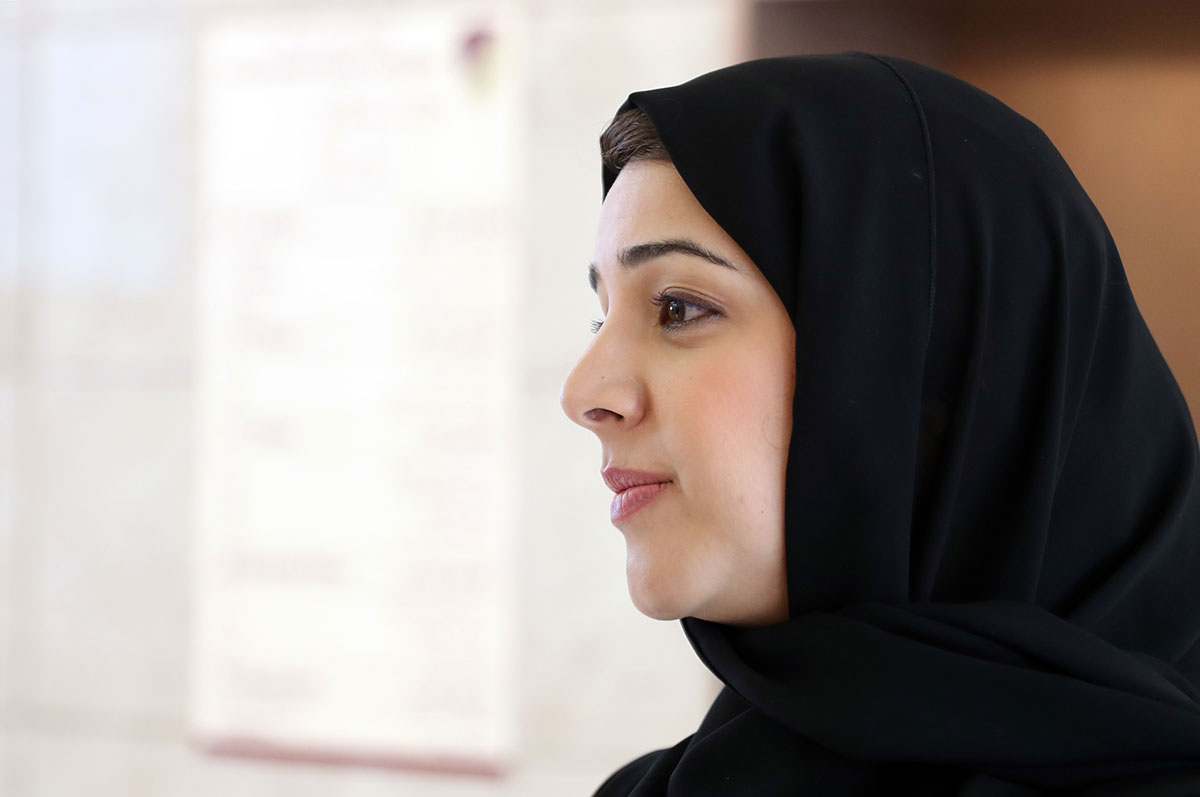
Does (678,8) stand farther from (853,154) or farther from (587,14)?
(853,154)

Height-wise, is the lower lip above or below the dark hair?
below

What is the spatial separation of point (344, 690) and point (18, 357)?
957mm

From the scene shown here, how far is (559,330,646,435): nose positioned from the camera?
34.3 inches

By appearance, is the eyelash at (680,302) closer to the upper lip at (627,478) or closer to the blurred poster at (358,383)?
the upper lip at (627,478)

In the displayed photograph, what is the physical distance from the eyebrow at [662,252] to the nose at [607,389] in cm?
6

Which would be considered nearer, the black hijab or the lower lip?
the black hijab

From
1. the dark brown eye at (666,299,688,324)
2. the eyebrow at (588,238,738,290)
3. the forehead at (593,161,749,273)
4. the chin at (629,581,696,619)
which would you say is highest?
the forehead at (593,161,749,273)

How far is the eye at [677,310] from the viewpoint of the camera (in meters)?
0.86

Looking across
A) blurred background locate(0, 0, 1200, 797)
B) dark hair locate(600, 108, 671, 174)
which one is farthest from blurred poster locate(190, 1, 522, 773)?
dark hair locate(600, 108, 671, 174)

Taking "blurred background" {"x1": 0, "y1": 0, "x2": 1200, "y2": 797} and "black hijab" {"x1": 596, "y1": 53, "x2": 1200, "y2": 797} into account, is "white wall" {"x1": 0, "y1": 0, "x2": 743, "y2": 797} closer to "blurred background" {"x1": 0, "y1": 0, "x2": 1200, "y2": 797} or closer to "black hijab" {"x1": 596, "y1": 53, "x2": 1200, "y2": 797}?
"blurred background" {"x1": 0, "y1": 0, "x2": 1200, "y2": 797}

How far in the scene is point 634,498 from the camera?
2.89ft

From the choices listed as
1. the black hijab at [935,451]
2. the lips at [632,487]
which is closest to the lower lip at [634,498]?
the lips at [632,487]

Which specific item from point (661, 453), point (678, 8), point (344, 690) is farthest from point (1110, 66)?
point (344, 690)

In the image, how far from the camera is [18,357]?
7.27 ft
